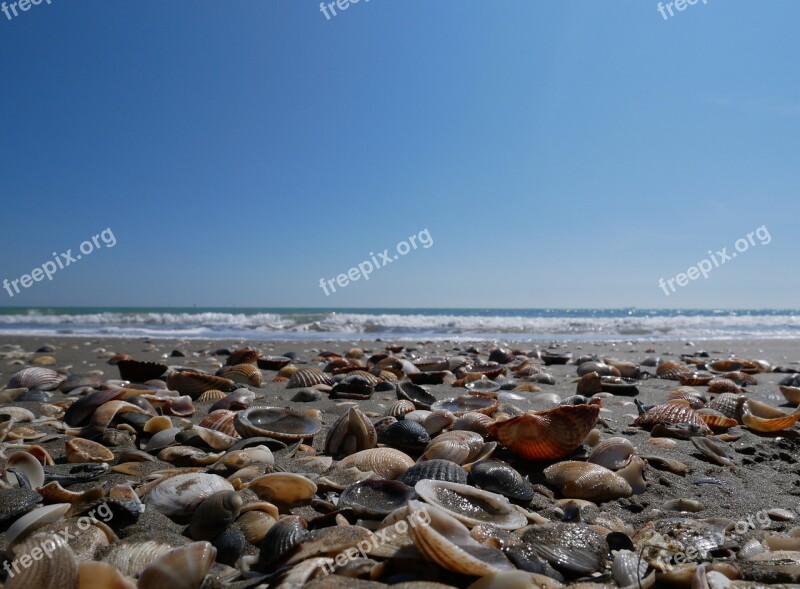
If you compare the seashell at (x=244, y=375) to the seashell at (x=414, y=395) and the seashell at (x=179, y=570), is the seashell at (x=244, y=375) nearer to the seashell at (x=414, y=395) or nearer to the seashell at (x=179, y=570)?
the seashell at (x=414, y=395)

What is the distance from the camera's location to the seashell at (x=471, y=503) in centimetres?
179

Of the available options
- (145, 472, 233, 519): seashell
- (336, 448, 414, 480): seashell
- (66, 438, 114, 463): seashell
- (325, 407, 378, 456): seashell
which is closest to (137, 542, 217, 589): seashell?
(145, 472, 233, 519): seashell

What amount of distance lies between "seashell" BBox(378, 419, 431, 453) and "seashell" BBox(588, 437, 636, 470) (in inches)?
35.5

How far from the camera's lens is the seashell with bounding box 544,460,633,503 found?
2.24m

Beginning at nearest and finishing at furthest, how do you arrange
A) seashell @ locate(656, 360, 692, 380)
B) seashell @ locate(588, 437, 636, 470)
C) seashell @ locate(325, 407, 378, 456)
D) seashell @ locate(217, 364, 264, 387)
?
seashell @ locate(588, 437, 636, 470) → seashell @ locate(325, 407, 378, 456) → seashell @ locate(217, 364, 264, 387) → seashell @ locate(656, 360, 692, 380)

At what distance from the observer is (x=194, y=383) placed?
4473mm

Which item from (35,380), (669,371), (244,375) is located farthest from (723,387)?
(35,380)

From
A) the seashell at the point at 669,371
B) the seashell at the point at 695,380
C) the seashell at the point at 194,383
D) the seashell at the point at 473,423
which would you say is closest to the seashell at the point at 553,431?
the seashell at the point at 473,423

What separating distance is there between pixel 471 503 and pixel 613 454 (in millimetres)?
1065

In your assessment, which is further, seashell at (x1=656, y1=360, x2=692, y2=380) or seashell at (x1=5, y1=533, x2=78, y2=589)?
seashell at (x1=656, y1=360, x2=692, y2=380)

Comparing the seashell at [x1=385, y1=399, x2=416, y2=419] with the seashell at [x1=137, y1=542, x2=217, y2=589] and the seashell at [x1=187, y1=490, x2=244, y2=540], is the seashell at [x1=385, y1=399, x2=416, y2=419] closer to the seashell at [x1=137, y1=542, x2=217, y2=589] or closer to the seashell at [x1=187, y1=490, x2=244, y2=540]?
the seashell at [x1=187, y1=490, x2=244, y2=540]

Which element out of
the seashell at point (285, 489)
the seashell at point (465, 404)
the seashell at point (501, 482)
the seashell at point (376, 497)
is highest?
the seashell at point (285, 489)

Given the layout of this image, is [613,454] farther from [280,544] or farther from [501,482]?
[280,544]

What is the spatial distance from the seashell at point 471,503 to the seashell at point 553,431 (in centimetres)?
66
